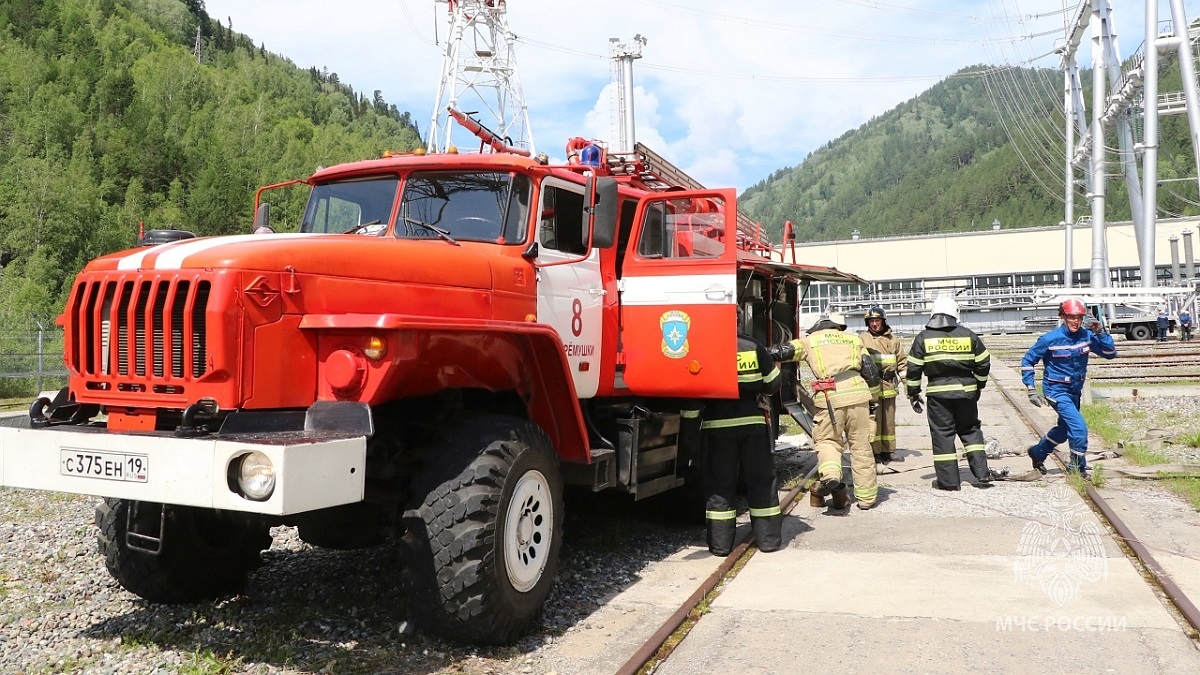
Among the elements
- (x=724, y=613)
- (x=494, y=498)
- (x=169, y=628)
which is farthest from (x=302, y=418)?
(x=724, y=613)

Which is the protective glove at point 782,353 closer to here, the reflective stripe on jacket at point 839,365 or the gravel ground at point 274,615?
the reflective stripe on jacket at point 839,365

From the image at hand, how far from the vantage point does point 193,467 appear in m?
3.41

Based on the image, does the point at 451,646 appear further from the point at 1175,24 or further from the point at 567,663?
the point at 1175,24

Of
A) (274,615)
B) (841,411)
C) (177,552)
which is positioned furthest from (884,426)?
(177,552)

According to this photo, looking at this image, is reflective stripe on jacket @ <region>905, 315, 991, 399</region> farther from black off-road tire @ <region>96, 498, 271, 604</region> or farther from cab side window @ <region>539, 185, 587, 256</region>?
black off-road tire @ <region>96, 498, 271, 604</region>

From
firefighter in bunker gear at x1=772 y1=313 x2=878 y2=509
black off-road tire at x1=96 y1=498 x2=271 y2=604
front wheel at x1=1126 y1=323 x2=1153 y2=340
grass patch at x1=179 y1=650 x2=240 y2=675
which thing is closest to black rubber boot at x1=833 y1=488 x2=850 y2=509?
firefighter in bunker gear at x1=772 y1=313 x2=878 y2=509

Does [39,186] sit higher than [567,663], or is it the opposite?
[39,186]

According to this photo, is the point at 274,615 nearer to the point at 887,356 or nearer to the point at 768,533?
the point at 768,533

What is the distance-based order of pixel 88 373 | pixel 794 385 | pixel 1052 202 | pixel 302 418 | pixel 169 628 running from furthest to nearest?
1. pixel 1052 202
2. pixel 794 385
3. pixel 169 628
4. pixel 88 373
5. pixel 302 418

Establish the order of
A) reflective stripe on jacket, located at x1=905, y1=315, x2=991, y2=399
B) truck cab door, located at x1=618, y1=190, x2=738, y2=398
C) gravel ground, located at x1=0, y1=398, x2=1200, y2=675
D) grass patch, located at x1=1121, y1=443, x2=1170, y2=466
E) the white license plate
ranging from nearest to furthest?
the white license plate, gravel ground, located at x1=0, y1=398, x2=1200, y2=675, truck cab door, located at x1=618, y1=190, x2=738, y2=398, reflective stripe on jacket, located at x1=905, y1=315, x2=991, y2=399, grass patch, located at x1=1121, y1=443, x2=1170, y2=466

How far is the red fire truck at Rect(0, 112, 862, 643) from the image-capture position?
368cm

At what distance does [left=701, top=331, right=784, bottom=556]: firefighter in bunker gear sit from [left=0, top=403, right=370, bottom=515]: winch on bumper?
3196 millimetres

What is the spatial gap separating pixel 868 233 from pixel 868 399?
150389mm

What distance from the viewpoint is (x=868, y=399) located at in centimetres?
769
